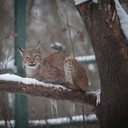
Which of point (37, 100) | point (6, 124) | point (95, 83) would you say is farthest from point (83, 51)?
point (6, 124)

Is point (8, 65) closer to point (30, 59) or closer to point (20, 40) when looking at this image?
point (20, 40)

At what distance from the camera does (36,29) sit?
1340cm

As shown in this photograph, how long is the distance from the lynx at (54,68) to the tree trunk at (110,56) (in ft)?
2.26

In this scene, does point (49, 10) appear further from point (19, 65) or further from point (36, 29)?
point (19, 65)

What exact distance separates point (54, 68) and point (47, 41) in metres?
6.07

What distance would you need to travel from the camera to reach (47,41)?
1267 centimetres

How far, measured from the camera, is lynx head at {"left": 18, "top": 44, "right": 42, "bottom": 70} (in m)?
6.55

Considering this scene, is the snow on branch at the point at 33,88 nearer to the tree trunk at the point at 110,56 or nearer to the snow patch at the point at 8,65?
the tree trunk at the point at 110,56

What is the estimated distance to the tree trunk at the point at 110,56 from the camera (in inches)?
213

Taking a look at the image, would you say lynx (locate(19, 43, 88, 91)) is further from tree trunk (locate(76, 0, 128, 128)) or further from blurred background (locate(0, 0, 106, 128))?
tree trunk (locate(76, 0, 128, 128))

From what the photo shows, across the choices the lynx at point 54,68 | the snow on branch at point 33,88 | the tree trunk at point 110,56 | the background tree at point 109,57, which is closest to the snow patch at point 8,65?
the lynx at point 54,68

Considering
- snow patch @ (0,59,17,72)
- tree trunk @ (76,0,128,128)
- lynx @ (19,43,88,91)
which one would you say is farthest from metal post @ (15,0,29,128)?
tree trunk @ (76,0,128,128)

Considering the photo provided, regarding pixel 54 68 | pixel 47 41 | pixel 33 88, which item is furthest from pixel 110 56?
pixel 47 41

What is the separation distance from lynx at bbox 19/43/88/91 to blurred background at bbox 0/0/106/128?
1.11 ft
